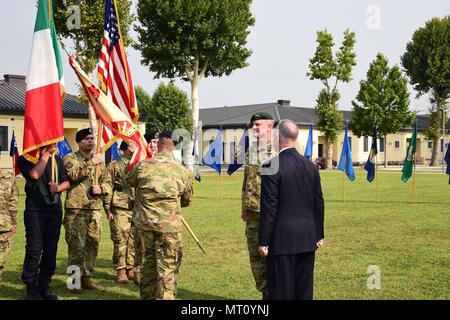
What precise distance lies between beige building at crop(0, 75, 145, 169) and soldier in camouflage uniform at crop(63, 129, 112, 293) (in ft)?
97.3

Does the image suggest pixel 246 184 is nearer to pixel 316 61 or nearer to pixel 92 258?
pixel 92 258

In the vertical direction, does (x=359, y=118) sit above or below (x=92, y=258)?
above

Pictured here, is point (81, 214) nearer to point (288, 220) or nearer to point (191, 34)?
point (288, 220)

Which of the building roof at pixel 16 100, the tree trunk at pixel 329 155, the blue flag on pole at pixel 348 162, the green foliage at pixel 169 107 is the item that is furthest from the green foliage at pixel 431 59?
the blue flag on pole at pixel 348 162

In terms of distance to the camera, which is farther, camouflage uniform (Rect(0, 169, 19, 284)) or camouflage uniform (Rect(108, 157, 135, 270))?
camouflage uniform (Rect(108, 157, 135, 270))

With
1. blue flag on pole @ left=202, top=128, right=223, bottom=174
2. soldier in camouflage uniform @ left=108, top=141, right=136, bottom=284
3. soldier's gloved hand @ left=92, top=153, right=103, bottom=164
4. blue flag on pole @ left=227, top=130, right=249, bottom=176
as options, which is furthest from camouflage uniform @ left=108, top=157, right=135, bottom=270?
blue flag on pole @ left=202, top=128, right=223, bottom=174

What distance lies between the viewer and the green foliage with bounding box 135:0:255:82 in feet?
112

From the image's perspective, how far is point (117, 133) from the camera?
6918mm

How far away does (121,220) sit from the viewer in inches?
317

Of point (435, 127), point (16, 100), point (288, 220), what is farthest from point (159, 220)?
point (435, 127)

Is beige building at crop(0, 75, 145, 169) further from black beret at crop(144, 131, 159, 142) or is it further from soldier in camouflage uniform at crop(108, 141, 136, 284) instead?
black beret at crop(144, 131, 159, 142)

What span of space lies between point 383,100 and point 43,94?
2161 inches
